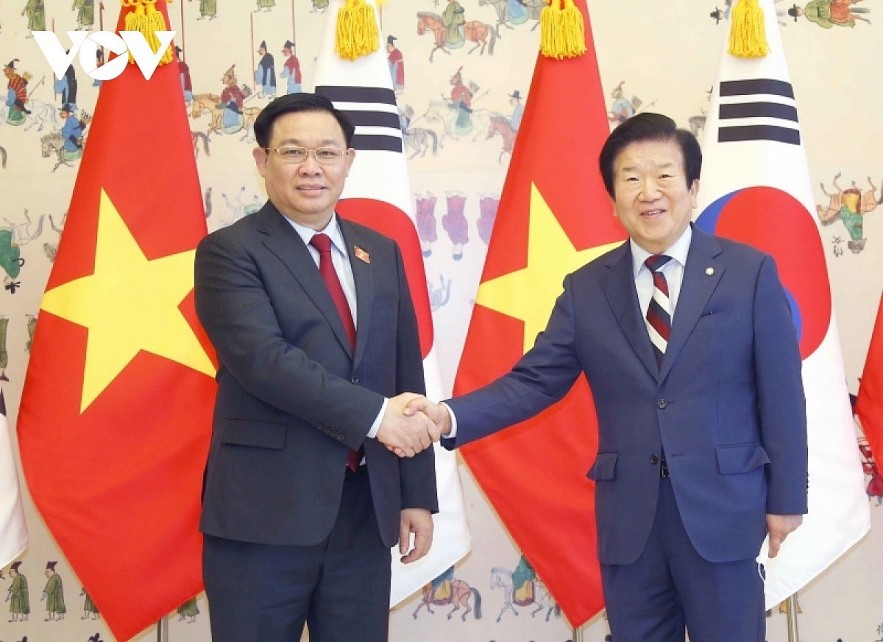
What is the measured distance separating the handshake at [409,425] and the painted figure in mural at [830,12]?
6.36 feet

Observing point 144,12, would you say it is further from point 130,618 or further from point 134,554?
point 130,618

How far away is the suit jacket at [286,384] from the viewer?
5.78ft

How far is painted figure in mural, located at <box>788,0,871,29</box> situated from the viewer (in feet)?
10.1

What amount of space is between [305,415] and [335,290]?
261 millimetres

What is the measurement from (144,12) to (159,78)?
17 centimetres

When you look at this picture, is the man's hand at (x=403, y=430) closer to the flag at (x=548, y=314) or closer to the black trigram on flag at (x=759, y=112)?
the flag at (x=548, y=314)

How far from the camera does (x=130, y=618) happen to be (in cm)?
247

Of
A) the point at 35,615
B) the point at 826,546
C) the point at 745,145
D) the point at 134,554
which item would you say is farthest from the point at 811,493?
the point at 35,615

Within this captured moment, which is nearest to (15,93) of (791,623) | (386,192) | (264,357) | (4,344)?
(4,344)

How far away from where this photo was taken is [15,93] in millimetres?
2943

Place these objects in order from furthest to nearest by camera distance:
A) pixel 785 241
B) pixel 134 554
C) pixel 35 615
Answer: pixel 35 615 → pixel 785 241 → pixel 134 554

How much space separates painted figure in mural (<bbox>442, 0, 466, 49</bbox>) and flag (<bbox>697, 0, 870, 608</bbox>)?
2.64 feet

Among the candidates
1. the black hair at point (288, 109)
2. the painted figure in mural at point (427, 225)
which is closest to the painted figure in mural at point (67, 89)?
the painted figure in mural at point (427, 225)

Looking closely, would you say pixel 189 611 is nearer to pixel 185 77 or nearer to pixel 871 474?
pixel 185 77
